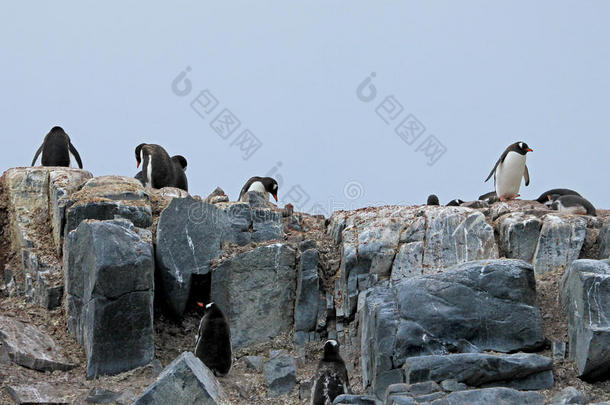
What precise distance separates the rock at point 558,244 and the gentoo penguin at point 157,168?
24.4 feet

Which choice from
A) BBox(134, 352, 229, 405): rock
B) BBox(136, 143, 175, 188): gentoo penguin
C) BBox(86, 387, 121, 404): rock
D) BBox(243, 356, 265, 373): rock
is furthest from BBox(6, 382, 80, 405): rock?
BBox(136, 143, 175, 188): gentoo penguin

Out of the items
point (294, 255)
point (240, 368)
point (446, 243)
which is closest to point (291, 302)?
point (294, 255)

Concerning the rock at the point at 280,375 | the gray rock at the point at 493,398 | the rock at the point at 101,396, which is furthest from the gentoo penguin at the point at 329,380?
the rock at the point at 101,396

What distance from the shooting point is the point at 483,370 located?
8031mm

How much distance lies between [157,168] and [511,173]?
768 cm

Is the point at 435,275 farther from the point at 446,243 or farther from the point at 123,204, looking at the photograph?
the point at 123,204

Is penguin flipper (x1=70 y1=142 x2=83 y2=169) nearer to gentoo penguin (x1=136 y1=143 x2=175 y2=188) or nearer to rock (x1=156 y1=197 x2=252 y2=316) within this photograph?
gentoo penguin (x1=136 y1=143 x2=175 y2=188)

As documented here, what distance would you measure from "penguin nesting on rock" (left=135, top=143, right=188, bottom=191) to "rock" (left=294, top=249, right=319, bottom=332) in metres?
4.89

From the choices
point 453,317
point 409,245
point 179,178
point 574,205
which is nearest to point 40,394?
point 453,317

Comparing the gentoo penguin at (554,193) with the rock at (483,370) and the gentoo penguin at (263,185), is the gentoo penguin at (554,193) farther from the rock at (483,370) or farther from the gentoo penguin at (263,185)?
the rock at (483,370)

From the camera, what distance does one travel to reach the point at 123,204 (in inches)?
483

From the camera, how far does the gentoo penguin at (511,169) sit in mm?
17625

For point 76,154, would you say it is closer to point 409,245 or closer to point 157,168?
point 157,168

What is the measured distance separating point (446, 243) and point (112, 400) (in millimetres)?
5286
